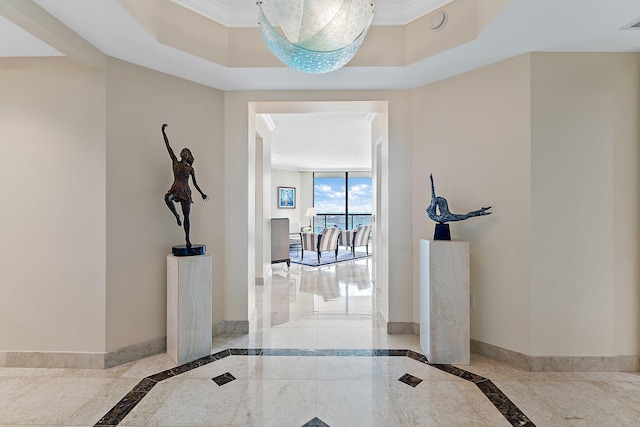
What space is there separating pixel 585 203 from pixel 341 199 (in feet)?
33.2

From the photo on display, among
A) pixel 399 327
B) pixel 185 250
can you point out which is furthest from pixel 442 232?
pixel 185 250

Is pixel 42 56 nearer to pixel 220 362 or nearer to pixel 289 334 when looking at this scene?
pixel 220 362

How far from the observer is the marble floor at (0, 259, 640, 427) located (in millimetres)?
1969

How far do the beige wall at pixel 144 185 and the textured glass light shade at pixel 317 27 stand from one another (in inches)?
71.3

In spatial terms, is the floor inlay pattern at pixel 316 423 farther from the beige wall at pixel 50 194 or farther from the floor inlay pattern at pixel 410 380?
the beige wall at pixel 50 194

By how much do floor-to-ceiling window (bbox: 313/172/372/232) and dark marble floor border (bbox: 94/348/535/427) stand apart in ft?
31.6

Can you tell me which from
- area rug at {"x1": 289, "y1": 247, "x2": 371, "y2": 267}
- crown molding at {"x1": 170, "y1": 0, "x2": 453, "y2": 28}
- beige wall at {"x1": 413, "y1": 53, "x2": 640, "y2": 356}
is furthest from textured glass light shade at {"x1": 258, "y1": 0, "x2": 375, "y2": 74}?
area rug at {"x1": 289, "y1": 247, "x2": 371, "y2": 267}

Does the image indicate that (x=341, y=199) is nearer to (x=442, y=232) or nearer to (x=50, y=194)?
(x=442, y=232)

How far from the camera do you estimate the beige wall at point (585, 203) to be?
2504 millimetres

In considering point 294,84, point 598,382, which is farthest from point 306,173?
point 598,382

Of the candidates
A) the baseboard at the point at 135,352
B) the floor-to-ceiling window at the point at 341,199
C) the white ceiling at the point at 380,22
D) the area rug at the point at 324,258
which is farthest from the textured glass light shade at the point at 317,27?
the floor-to-ceiling window at the point at 341,199

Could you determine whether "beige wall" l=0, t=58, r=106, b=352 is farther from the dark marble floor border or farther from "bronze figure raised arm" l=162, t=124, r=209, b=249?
the dark marble floor border

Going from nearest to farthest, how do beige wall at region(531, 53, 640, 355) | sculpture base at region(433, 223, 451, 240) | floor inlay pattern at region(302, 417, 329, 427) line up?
floor inlay pattern at region(302, 417, 329, 427)
beige wall at region(531, 53, 640, 355)
sculpture base at region(433, 223, 451, 240)

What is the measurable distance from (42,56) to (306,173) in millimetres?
10022
